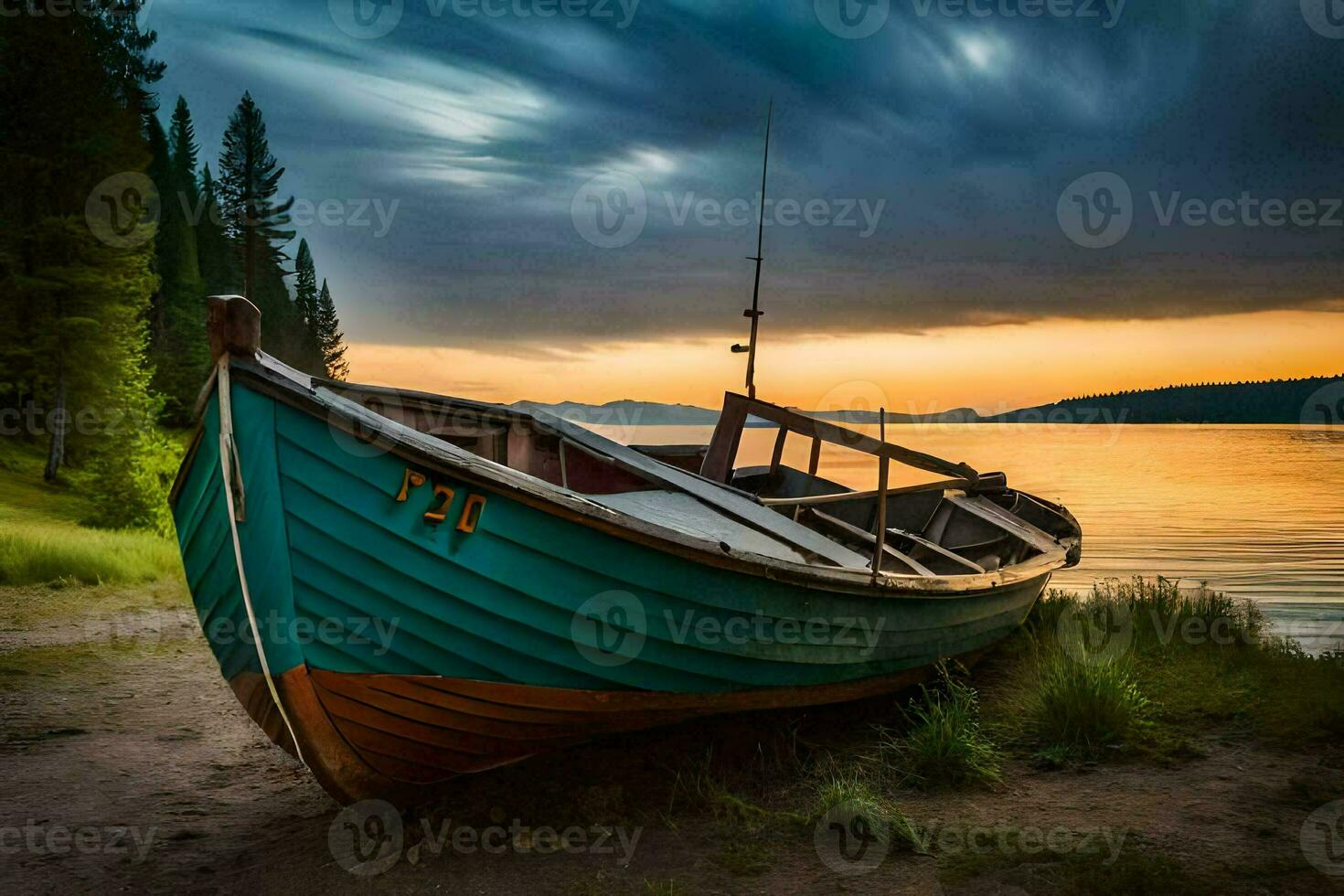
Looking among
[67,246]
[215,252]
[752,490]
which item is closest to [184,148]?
[215,252]

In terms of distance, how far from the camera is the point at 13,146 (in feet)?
67.8

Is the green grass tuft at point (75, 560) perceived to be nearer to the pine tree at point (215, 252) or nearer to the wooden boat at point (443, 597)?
the wooden boat at point (443, 597)

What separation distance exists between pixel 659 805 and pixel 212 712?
4.46 m

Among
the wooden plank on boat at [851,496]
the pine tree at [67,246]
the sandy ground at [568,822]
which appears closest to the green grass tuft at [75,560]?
the sandy ground at [568,822]

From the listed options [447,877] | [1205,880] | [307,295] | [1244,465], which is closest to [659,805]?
[447,877]

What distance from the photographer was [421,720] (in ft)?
14.4

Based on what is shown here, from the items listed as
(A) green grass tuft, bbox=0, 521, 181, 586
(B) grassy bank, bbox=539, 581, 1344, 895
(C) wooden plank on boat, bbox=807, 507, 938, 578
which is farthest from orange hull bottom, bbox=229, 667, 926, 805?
(A) green grass tuft, bbox=0, 521, 181, 586

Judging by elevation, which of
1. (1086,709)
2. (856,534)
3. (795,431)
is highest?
(795,431)

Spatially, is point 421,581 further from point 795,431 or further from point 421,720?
point 795,431

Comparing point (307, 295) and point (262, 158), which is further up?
point (262, 158)

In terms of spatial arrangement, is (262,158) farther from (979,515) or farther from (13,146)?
(979,515)

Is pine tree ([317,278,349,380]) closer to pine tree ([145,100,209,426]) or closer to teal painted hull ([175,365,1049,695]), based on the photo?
pine tree ([145,100,209,426])

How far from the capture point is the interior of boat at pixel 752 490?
5.89 metres

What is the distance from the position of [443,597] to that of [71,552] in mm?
10687
